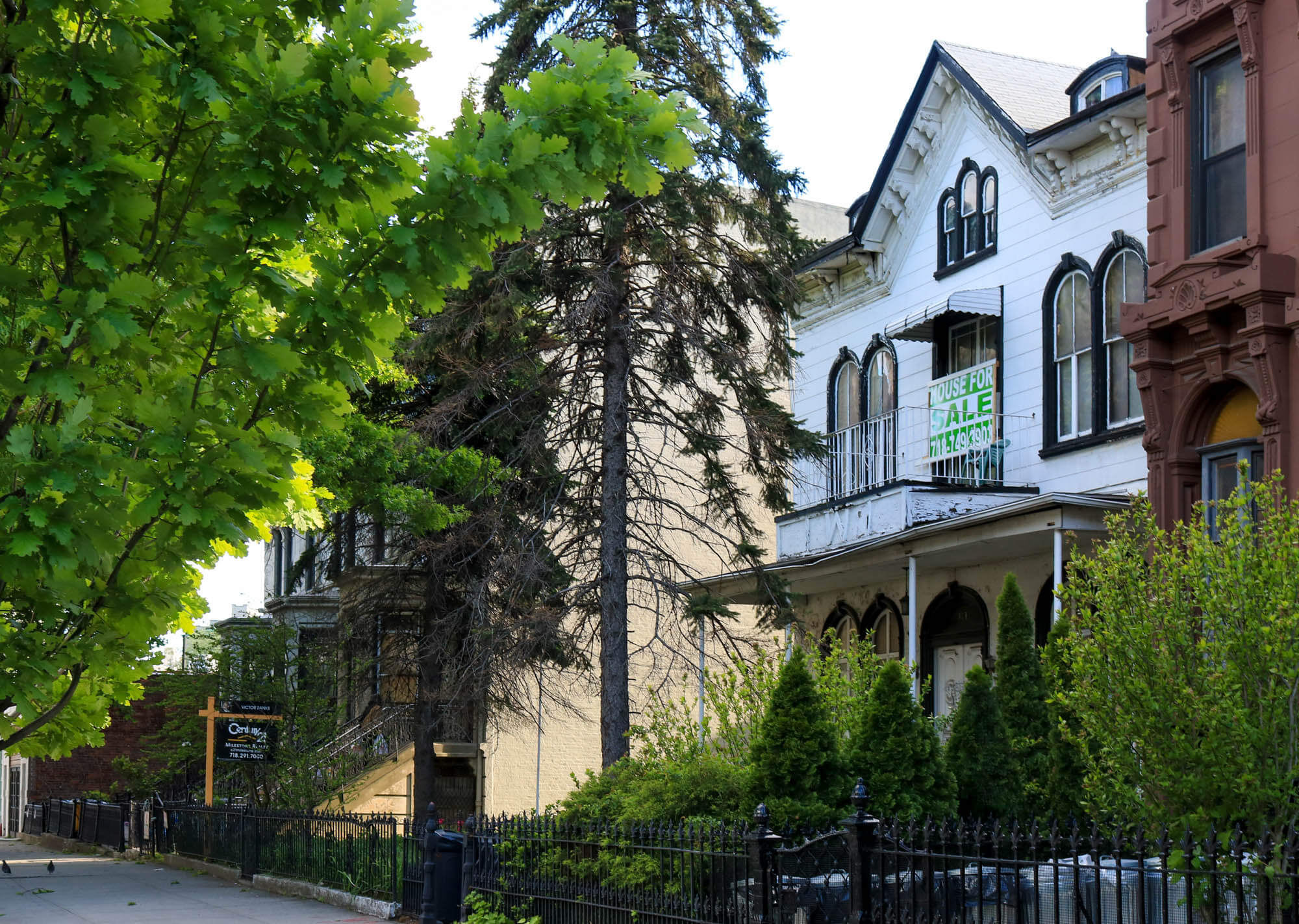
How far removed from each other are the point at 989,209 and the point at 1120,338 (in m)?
3.84

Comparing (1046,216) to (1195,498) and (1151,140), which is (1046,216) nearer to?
(1151,140)

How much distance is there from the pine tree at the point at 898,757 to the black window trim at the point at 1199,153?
6052 mm

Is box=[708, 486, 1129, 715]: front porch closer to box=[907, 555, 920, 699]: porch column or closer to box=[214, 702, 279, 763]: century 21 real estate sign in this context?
box=[907, 555, 920, 699]: porch column

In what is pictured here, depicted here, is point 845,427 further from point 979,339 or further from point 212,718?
point 212,718

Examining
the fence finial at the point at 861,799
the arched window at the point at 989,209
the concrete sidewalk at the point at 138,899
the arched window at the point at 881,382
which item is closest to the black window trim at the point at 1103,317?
the arched window at the point at 989,209

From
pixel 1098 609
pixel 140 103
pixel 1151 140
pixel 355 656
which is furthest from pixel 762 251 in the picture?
pixel 140 103

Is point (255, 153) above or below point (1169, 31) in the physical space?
below

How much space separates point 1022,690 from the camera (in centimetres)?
1480

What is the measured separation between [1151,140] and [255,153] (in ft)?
43.4

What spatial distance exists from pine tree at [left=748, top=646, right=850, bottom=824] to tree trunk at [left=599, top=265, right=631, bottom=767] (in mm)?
6211

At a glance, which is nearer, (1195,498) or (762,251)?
(1195,498)

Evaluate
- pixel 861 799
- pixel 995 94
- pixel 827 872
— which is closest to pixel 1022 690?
pixel 827 872

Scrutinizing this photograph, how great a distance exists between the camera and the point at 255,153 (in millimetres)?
5262

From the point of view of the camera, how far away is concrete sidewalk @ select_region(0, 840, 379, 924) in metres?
16.5
